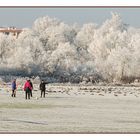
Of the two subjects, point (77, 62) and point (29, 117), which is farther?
point (77, 62)

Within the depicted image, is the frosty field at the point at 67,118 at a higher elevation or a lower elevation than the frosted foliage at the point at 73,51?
lower

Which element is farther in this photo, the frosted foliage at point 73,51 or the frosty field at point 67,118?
the frosted foliage at point 73,51

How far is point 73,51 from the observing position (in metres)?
74.2

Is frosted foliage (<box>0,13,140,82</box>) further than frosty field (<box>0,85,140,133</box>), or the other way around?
frosted foliage (<box>0,13,140,82</box>)

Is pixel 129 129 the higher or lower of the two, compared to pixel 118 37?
lower

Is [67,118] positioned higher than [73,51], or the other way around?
[73,51]

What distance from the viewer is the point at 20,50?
237 ft

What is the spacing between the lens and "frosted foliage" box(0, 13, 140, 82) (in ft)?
218

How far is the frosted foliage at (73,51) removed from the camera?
6644 cm

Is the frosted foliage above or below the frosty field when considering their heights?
above

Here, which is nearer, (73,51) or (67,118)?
(67,118)
